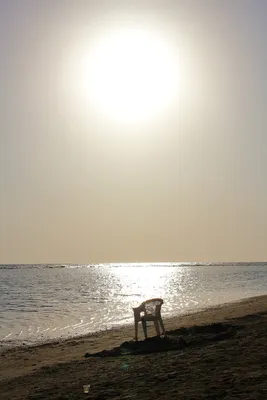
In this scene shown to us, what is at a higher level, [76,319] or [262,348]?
[262,348]

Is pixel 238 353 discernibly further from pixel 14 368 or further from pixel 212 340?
pixel 14 368

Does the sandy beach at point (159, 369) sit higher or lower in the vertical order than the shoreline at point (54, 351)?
higher

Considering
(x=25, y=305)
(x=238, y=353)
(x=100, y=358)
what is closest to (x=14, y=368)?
(x=100, y=358)

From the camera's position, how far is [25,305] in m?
34.1

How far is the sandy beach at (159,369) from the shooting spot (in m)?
8.48

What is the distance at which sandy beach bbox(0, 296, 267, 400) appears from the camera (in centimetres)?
848

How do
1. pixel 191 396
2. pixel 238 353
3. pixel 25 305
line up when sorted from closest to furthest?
1. pixel 191 396
2. pixel 238 353
3. pixel 25 305

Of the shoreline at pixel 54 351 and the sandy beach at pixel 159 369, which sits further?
the shoreline at pixel 54 351

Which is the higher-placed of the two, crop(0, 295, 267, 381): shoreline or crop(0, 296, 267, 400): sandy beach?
crop(0, 296, 267, 400): sandy beach

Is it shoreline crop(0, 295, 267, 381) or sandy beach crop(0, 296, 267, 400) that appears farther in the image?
shoreline crop(0, 295, 267, 381)

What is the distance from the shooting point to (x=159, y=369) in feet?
33.6

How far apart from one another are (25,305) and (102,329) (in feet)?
45.8

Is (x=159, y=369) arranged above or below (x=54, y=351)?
above

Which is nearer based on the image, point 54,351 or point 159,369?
point 159,369
